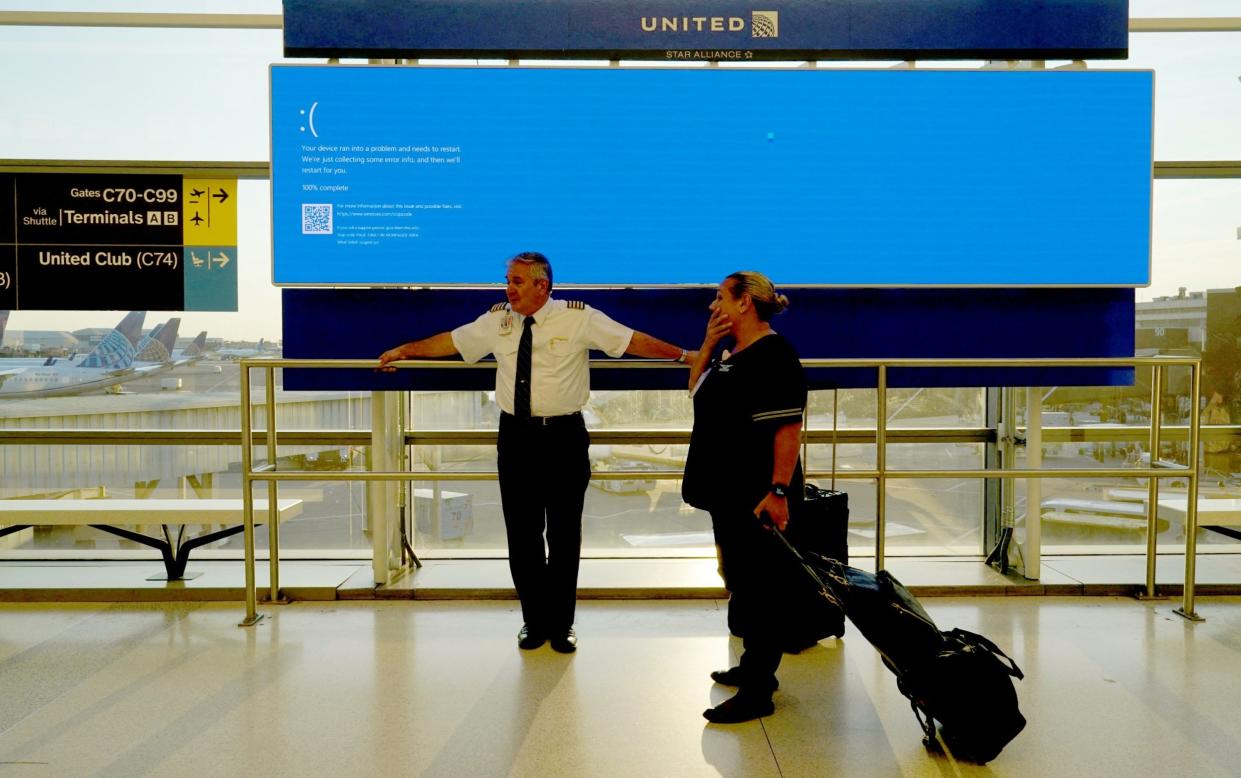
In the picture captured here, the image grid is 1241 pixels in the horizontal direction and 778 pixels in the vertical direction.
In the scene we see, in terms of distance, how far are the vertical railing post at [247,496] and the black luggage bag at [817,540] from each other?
198 cm

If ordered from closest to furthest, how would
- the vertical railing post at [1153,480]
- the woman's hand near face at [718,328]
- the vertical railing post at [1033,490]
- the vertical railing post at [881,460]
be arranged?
the woman's hand near face at [718,328]
the vertical railing post at [881,460]
the vertical railing post at [1153,480]
the vertical railing post at [1033,490]

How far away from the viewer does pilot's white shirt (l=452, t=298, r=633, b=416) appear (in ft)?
11.1

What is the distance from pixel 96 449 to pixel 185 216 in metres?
1.34

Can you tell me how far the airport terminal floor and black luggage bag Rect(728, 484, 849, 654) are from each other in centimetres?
7

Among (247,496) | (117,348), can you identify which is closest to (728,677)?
(247,496)

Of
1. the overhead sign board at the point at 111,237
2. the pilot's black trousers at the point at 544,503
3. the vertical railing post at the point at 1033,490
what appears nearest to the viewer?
the pilot's black trousers at the point at 544,503

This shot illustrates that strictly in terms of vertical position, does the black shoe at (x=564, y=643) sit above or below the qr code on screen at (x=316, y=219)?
below

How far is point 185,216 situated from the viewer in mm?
4414

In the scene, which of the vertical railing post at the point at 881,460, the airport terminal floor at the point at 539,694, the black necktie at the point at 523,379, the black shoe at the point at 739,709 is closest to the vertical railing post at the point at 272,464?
the airport terminal floor at the point at 539,694

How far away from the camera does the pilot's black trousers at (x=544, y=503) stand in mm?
3367

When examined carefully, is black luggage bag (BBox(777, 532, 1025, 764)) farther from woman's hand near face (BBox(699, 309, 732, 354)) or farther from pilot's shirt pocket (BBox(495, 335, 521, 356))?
pilot's shirt pocket (BBox(495, 335, 521, 356))

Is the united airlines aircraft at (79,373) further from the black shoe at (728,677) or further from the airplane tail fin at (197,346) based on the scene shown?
the black shoe at (728,677)

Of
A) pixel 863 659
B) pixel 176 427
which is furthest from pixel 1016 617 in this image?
pixel 176 427

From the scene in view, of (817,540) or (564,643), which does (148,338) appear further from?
(817,540)
